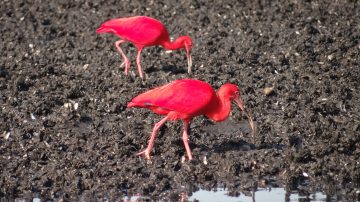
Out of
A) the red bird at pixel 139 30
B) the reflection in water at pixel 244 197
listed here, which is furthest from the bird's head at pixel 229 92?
the red bird at pixel 139 30

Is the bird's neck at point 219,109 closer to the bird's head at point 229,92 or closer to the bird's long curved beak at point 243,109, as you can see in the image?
the bird's head at point 229,92

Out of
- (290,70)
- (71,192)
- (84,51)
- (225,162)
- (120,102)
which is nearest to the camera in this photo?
(71,192)

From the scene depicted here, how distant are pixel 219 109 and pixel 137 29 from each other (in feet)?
8.56

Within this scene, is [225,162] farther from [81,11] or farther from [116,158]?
[81,11]

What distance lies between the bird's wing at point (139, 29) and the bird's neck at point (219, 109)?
2511 mm

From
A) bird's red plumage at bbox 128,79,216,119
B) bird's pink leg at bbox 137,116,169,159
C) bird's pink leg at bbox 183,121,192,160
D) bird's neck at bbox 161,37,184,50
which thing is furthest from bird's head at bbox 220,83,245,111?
bird's neck at bbox 161,37,184,50

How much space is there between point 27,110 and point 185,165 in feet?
7.48

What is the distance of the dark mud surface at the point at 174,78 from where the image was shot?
873cm

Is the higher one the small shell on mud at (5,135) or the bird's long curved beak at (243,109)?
the bird's long curved beak at (243,109)

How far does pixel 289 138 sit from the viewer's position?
9.55 meters

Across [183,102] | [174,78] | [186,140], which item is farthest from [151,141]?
[174,78]

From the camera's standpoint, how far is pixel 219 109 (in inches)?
360

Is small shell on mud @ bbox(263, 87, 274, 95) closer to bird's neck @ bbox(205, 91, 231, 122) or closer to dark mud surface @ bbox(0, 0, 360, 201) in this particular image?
dark mud surface @ bbox(0, 0, 360, 201)

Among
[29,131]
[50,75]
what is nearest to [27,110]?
[29,131]
